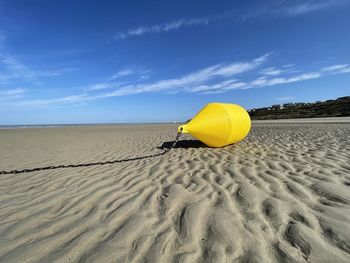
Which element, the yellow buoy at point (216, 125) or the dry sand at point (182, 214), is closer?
the dry sand at point (182, 214)

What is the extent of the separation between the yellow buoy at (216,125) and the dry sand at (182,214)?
6.28 ft

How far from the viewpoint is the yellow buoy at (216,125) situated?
22.7 ft

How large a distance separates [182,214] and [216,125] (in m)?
4.21

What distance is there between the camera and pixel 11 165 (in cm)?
636

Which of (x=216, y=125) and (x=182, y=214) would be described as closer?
(x=182, y=214)

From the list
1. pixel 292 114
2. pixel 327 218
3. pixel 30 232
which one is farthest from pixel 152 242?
pixel 292 114

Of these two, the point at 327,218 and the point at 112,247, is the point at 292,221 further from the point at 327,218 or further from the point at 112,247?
the point at 112,247

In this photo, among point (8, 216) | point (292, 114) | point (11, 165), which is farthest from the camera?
point (292, 114)

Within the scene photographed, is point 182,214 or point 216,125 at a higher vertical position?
point 216,125

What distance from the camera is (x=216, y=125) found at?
690 centimetres

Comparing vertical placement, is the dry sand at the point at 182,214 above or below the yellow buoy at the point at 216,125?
below

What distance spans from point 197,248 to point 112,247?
0.83 meters

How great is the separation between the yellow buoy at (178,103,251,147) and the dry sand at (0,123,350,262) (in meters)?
1.91

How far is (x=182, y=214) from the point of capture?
9.89 feet
